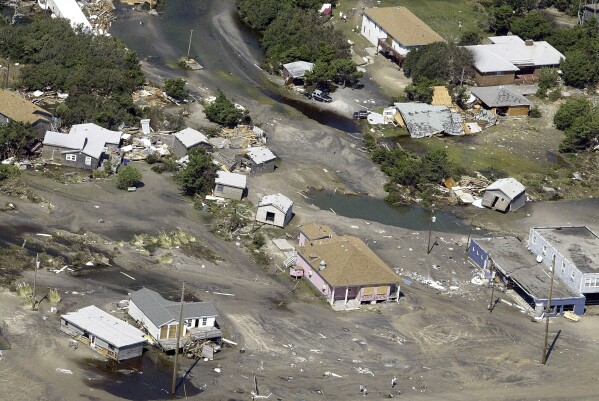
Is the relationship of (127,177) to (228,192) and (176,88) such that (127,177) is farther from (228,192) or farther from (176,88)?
(176,88)

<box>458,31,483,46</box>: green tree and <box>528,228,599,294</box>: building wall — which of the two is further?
<box>458,31,483,46</box>: green tree

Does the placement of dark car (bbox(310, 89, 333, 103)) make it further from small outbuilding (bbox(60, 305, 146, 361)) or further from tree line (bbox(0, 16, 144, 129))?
small outbuilding (bbox(60, 305, 146, 361))

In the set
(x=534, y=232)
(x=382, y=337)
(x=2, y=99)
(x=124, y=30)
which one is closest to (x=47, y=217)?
(x=2, y=99)

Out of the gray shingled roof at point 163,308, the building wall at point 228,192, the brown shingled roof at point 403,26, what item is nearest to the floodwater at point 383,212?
the building wall at point 228,192

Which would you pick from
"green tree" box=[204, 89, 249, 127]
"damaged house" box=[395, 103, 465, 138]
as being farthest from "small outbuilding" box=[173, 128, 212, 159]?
"damaged house" box=[395, 103, 465, 138]

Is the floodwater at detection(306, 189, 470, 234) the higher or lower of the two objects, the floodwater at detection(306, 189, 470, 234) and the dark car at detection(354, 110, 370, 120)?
the higher

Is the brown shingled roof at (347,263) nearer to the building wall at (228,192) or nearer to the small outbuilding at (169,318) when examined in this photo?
the small outbuilding at (169,318)
